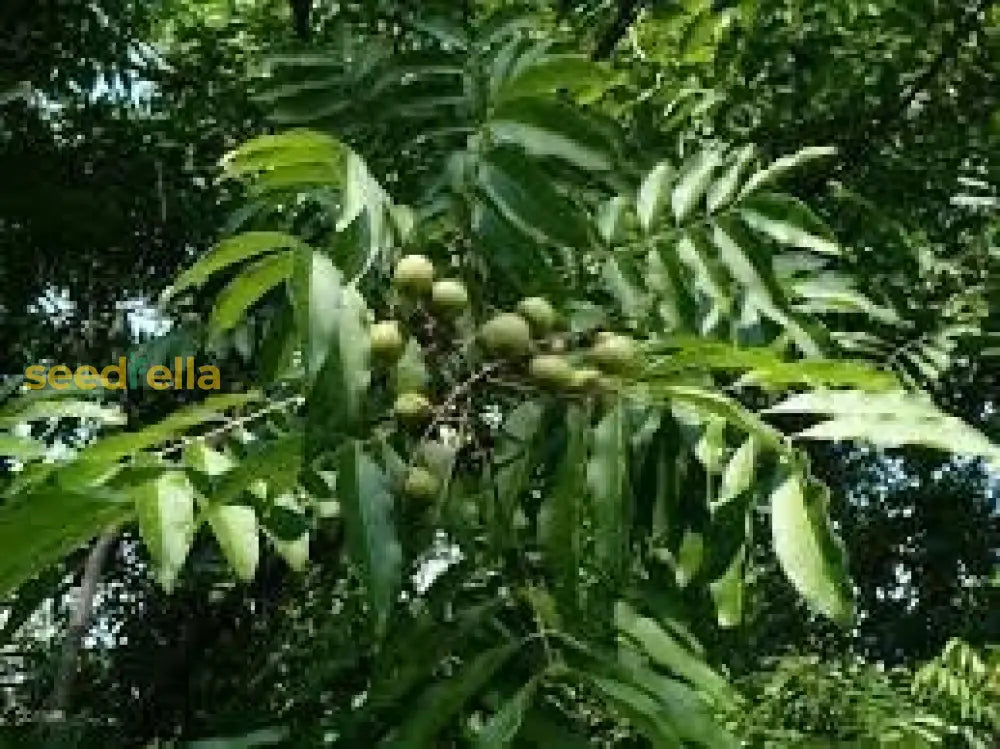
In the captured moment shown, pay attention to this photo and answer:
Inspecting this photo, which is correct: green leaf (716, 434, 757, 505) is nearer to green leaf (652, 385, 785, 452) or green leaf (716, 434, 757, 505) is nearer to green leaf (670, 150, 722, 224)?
green leaf (652, 385, 785, 452)

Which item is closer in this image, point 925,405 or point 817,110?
point 925,405

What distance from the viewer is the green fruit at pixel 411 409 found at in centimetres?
166

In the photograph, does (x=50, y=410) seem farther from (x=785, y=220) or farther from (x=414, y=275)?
(x=785, y=220)

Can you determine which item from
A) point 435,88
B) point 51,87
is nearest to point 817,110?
point 435,88

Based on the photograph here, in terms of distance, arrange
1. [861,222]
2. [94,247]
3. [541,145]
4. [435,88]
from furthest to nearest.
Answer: [94,247] < [861,222] < [435,88] < [541,145]

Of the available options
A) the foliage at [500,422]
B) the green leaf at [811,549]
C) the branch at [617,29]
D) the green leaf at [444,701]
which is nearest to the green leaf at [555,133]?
the foliage at [500,422]

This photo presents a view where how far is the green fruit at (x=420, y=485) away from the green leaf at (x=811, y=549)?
0.33m

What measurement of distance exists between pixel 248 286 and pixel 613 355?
0.39 meters

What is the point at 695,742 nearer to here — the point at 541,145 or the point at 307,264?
the point at 307,264

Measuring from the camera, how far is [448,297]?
5.86 ft

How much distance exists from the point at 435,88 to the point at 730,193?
519 millimetres

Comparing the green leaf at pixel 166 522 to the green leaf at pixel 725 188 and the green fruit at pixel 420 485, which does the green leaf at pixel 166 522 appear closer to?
the green fruit at pixel 420 485

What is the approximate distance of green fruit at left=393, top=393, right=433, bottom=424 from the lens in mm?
1663

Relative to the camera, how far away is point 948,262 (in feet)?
13.4
